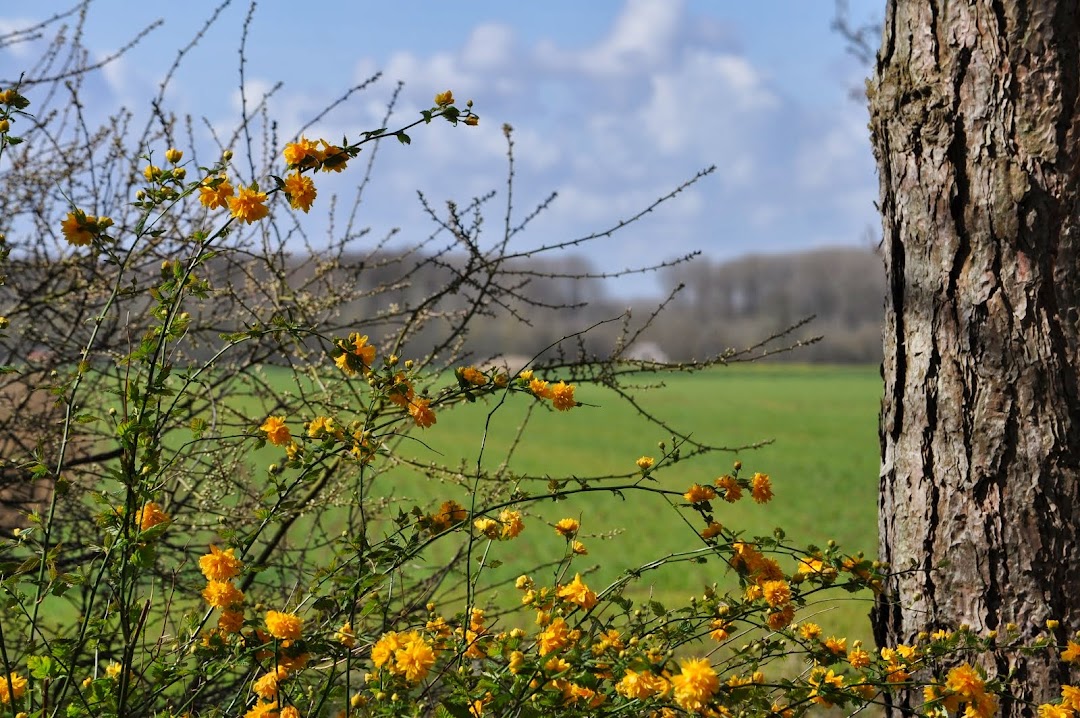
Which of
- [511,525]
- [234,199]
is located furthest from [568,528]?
[234,199]

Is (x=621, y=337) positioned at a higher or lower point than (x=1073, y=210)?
lower

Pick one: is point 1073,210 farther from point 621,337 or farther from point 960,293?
point 621,337

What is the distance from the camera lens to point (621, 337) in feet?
9.98

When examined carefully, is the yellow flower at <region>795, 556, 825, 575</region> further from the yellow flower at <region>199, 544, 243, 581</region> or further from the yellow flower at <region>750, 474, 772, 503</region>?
the yellow flower at <region>199, 544, 243, 581</region>

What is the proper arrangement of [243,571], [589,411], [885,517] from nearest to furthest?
[243,571] < [885,517] < [589,411]

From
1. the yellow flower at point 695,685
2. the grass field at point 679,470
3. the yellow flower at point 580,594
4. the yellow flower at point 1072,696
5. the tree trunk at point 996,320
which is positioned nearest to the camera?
the yellow flower at point 695,685

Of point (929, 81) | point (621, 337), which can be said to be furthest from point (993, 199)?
point (621, 337)

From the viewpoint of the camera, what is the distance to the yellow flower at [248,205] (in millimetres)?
1783

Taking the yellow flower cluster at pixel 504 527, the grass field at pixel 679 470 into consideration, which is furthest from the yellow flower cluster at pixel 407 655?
the grass field at pixel 679 470

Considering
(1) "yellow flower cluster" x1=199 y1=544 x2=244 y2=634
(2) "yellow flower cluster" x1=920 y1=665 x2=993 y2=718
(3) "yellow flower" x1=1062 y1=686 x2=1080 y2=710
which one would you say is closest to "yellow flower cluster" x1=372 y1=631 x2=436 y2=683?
(1) "yellow flower cluster" x1=199 y1=544 x2=244 y2=634

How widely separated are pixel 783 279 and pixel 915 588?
72035 mm

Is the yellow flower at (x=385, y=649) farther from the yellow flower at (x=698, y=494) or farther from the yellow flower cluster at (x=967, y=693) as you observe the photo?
the yellow flower cluster at (x=967, y=693)

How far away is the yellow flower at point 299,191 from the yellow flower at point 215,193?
0.11 metres

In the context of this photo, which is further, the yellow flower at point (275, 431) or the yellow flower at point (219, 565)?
the yellow flower at point (275, 431)
